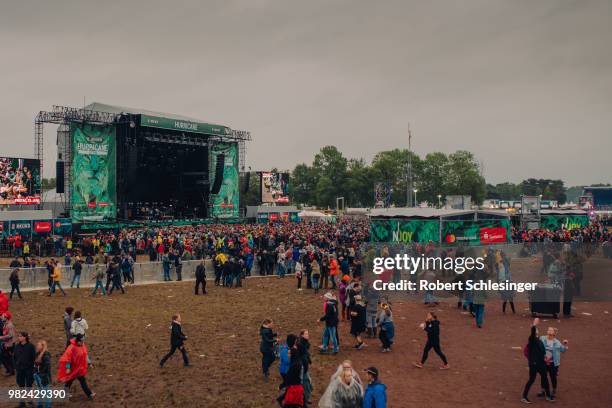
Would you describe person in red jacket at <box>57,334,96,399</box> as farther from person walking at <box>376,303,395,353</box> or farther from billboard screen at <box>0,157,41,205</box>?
billboard screen at <box>0,157,41,205</box>

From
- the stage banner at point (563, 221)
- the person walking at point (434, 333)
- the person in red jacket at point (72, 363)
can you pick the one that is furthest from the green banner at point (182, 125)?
the person walking at point (434, 333)

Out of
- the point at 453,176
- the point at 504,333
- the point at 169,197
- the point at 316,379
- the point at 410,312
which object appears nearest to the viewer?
the point at 316,379

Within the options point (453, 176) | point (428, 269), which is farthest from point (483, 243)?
point (453, 176)

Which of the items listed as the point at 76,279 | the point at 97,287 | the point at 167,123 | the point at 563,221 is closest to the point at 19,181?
the point at 167,123

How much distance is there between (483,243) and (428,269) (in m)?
12.7

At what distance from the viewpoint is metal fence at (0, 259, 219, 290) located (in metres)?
21.4

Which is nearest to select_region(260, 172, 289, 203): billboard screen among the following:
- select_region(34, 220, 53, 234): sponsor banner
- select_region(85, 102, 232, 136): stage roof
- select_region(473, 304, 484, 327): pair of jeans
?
select_region(85, 102, 232, 136): stage roof

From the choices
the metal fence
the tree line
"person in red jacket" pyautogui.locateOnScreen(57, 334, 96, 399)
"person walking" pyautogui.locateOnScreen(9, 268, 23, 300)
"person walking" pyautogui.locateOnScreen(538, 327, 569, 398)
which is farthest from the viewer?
the tree line

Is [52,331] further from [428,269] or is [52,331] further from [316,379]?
[428,269]

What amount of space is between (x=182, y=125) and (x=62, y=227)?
17955mm

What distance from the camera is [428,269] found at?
17.8 m

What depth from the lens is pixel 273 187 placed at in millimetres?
71188

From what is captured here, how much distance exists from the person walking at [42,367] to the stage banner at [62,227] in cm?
2871

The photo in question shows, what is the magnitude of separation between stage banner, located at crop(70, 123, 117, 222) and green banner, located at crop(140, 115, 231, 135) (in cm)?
321
